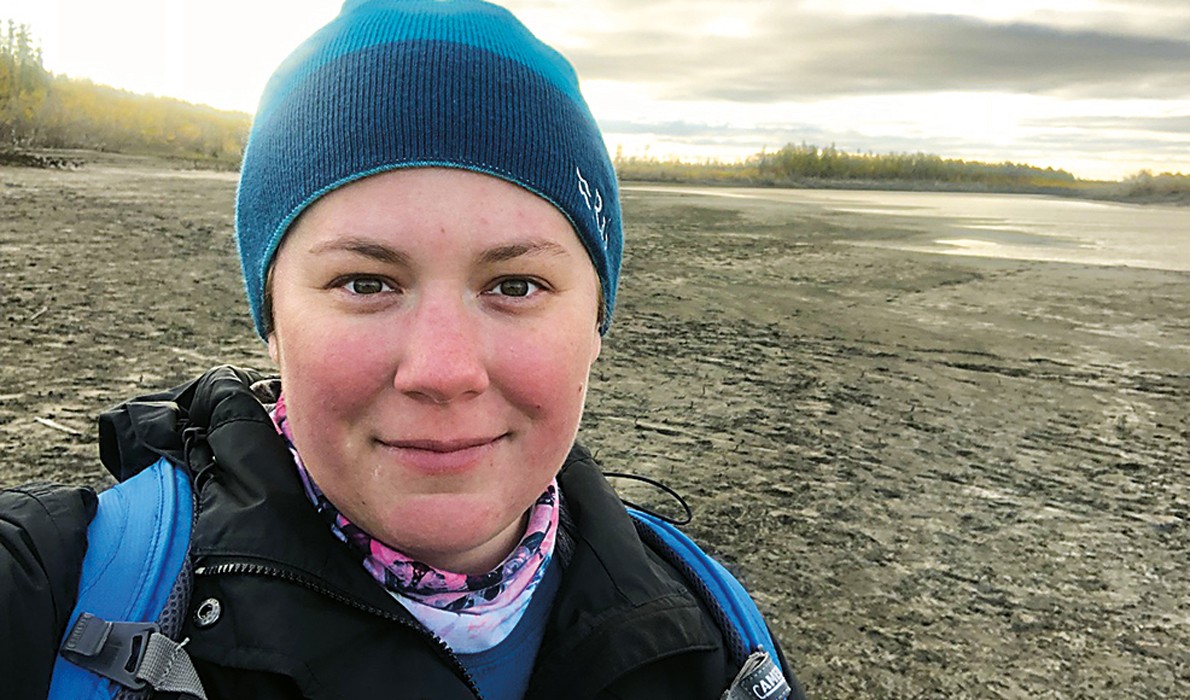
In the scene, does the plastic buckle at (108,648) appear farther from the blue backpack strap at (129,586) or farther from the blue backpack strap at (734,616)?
the blue backpack strap at (734,616)

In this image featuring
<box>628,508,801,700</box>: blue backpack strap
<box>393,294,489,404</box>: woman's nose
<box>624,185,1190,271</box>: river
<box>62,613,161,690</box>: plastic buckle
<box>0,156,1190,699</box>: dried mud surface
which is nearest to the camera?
<box>62,613,161,690</box>: plastic buckle

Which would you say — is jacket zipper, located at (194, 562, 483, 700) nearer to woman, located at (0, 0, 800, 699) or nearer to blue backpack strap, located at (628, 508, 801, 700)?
woman, located at (0, 0, 800, 699)

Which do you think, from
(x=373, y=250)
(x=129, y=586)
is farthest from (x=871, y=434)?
(x=129, y=586)

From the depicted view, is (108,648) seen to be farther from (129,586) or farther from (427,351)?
(427,351)

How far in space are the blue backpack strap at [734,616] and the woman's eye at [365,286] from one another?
0.82m

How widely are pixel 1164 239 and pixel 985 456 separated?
57.4 feet

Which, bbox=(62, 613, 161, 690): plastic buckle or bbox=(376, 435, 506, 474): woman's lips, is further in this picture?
bbox=(376, 435, 506, 474): woman's lips

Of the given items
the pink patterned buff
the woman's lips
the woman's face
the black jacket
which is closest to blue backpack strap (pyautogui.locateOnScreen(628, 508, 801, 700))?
the black jacket

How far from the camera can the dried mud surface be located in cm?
283

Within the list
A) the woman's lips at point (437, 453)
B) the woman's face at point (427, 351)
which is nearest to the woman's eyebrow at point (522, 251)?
the woman's face at point (427, 351)

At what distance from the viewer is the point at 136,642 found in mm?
1165

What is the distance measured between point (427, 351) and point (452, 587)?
437mm

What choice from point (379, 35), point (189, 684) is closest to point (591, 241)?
point (379, 35)

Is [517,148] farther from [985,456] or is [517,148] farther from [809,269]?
[809,269]
